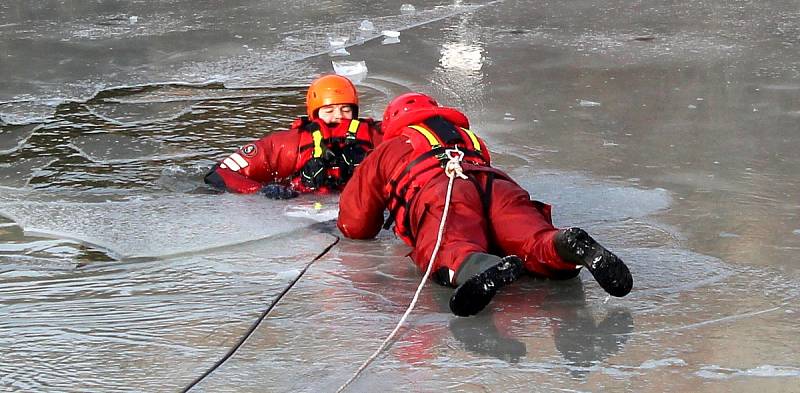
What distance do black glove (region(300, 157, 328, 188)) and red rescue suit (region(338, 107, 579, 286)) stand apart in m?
1.02

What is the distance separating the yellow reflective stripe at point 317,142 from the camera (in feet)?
21.3

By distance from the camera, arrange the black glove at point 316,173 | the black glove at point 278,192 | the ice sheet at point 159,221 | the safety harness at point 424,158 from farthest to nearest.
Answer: the black glove at point 316,173
the black glove at point 278,192
the ice sheet at point 159,221
the safety harness at point 424,158

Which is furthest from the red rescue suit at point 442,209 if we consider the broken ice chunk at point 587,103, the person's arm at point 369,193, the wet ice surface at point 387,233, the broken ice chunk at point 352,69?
the broken ice chunk at point 352,69

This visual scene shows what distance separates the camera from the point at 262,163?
6625 mm

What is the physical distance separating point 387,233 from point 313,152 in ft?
3.66

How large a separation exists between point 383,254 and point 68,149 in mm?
3150

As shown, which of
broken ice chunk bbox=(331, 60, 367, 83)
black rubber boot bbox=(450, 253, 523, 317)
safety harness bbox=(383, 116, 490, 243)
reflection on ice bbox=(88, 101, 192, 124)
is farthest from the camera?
broken ice chunk bbox=(331, 60, 367, 83)

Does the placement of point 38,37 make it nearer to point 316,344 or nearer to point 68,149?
point 68,149

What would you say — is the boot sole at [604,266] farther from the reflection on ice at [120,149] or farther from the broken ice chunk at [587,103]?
the broken ice chunk at [587,103]

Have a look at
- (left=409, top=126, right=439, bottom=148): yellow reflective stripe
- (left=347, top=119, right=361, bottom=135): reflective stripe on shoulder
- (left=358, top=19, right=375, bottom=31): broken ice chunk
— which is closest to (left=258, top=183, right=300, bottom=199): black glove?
(left=347, top=119, right=361, bottom=135): reflective stripe on shoulder

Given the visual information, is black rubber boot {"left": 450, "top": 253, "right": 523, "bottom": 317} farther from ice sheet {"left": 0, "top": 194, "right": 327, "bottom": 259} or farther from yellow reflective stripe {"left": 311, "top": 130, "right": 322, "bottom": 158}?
yellow reflective stripe {"left": 311, "top": 130, "right": 322, "bottom": 158}

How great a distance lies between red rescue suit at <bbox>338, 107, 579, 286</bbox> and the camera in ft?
15.1

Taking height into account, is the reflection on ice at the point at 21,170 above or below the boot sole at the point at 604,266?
below

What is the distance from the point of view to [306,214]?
5918 millimetres
